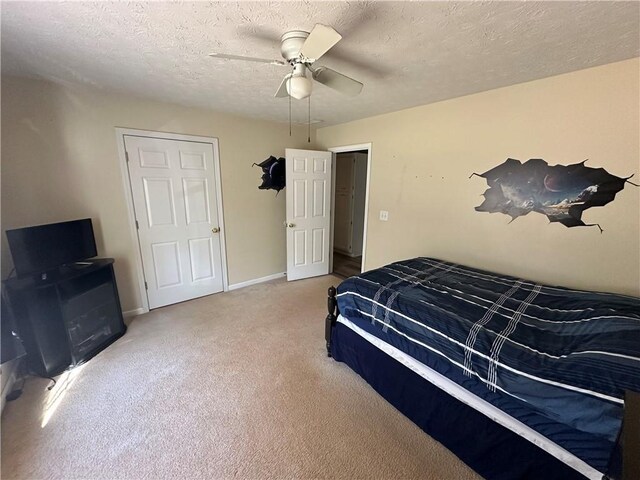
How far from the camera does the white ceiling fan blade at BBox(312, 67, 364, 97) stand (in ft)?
4.93

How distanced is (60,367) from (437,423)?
2763 millimetres

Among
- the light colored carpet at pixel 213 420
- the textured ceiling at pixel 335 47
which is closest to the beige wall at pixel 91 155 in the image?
the textured ceiling at pixel 335 47

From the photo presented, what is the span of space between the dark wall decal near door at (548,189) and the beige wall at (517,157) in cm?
5

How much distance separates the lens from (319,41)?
1165 millimetres

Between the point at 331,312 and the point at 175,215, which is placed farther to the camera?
the point at 175,215

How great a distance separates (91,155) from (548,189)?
398 cm

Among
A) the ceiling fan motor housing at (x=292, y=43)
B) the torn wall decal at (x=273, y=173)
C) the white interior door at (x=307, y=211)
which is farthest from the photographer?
the white interior door at (x=307, y=211)

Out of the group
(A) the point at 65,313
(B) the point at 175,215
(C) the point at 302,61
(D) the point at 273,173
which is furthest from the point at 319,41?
(A) the point at 65,313

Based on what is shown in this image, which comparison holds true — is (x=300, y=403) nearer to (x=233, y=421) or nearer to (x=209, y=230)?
(x=233, y=421)

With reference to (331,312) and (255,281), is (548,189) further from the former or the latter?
(255,281)

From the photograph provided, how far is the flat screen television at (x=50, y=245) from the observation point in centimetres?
188

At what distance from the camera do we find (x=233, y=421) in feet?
5.40

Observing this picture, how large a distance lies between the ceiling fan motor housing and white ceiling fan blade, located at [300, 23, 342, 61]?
163mm

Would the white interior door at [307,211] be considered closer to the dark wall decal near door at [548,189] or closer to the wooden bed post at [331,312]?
the wooden bed post at [331,312]
